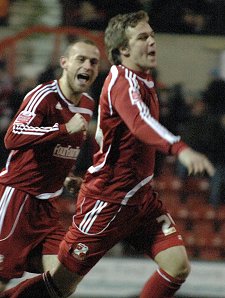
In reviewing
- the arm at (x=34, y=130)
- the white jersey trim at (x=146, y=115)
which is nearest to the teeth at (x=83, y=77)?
the arm at (x=34, y=130)

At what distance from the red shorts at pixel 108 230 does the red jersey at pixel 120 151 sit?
0.06 m

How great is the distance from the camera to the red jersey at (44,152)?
4.59 metres

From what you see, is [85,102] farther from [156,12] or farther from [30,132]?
[156,12]

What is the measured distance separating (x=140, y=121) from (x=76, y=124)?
68cm

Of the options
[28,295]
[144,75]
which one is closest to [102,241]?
[28,295]

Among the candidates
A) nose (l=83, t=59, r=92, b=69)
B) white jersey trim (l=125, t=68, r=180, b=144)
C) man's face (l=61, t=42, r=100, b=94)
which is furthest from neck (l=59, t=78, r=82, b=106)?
white jersey trim (l=125, t=68, r=180, b=144)

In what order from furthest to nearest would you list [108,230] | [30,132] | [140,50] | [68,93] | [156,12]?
[156,12]
[68,93]
[30,132]
[108,230]
[140,50]

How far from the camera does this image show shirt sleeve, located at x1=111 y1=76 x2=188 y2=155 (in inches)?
143

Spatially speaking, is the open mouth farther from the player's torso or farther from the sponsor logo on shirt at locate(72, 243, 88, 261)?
the sponsor logo on shirt at locate(72, 243, 88, 261)

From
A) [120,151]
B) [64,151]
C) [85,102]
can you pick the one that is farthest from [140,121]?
[85,102]

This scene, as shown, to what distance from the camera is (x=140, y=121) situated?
3783 millimetres

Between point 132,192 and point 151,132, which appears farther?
point 132,192

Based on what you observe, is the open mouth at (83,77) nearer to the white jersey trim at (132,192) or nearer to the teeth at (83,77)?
the teeth at (83,77)

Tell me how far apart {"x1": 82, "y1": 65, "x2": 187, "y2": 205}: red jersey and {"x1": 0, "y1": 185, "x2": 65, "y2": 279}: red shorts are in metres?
0.45
